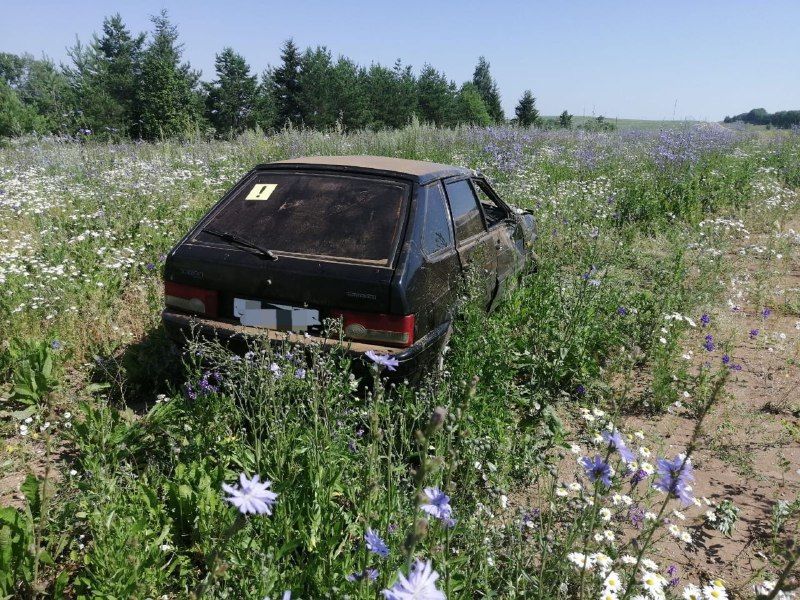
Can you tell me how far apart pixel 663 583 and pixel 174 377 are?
3464 millimetres

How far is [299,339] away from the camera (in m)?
2.96

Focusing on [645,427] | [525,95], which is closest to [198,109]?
[525,95]

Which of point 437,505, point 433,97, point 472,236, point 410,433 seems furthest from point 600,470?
point 433,97

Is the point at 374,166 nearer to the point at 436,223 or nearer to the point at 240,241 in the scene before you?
the point at 436,223

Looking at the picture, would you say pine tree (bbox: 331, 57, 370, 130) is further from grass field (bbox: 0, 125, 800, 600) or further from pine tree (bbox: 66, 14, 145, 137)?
grass field (bbox: 0, 125, 800, 600)

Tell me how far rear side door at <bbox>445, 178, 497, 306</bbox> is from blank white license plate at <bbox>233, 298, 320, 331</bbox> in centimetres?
119

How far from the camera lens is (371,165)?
371cm

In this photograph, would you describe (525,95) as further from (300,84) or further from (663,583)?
(663,583)

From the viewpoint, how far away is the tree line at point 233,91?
46750 mm

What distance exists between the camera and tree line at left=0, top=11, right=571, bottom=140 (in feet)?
153

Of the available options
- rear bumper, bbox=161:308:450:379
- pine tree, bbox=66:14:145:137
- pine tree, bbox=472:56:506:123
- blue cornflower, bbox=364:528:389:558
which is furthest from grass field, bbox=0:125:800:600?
pine tree, bbox=472:56:506:123

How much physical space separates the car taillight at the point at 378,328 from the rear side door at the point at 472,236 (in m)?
0.85

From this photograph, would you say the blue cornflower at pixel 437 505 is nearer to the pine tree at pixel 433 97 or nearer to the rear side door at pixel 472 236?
the rear side door at pixel 472 236

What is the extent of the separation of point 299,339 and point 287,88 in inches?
2391
